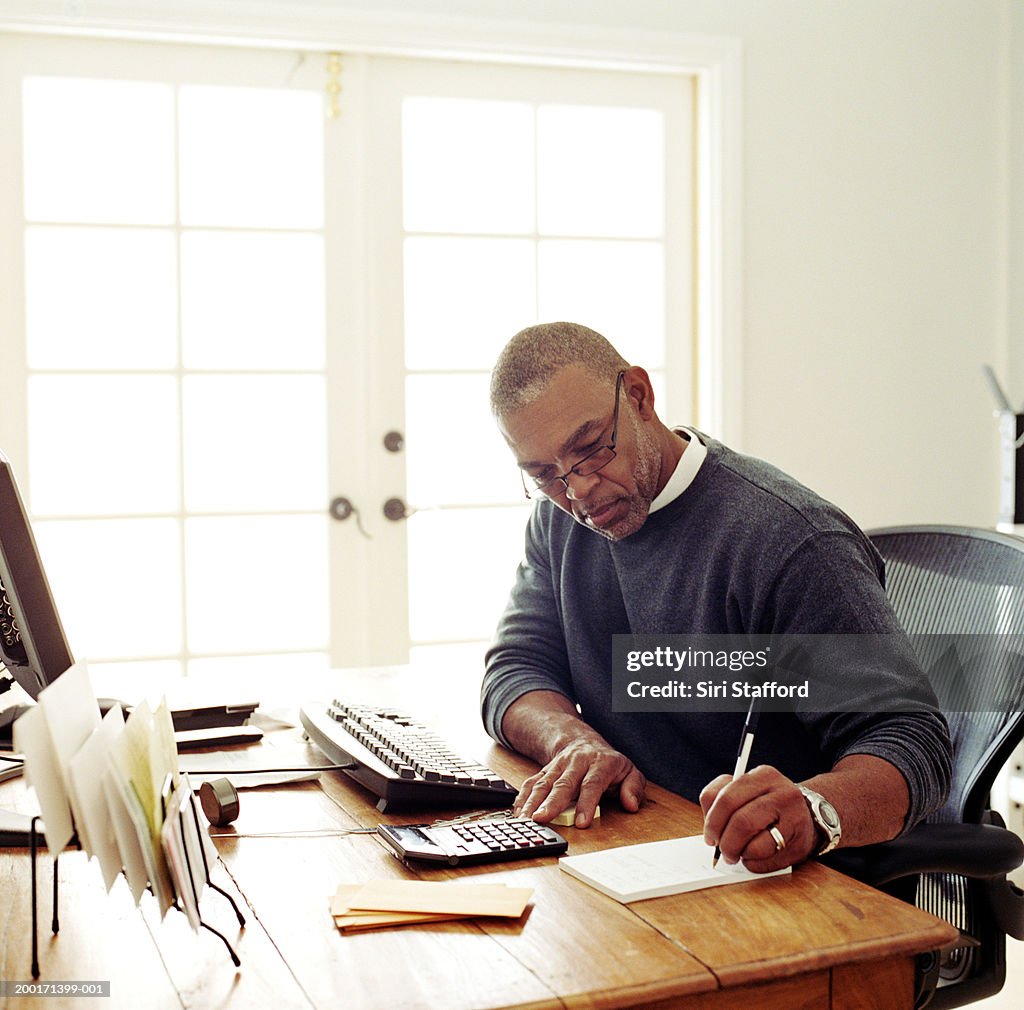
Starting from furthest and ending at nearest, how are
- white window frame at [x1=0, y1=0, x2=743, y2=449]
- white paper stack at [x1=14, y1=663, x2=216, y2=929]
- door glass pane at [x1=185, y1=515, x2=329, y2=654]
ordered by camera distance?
door glass pane at [x1=185, y1=515, x2=329, y2=654] → white window frame at [x1=0, y1=0, x2=743, y2=449] → white paper stack at [x1=14, y1=663, x2=216, y2=929]

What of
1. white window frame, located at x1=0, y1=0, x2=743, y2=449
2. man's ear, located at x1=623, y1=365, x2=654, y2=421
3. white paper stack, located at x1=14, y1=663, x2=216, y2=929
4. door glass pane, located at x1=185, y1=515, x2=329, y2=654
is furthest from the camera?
door glass pane, located at x1=185, y1=515, x2=329, y2=654

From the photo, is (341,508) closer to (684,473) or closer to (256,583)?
(256,583)

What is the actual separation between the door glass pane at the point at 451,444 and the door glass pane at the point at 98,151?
778mm

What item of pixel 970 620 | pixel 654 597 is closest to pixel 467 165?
pixel 654 597

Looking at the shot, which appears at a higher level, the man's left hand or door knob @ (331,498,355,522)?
door knob @ (331,498,355,522)

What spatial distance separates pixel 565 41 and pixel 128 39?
41.2 inches

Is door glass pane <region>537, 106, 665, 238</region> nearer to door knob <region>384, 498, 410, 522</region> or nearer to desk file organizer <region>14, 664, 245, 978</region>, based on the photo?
door knob <region>384, 498, 410, 522</region>

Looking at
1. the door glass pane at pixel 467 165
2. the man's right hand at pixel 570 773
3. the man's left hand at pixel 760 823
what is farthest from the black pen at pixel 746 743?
the door glass pane at pixel 467 165

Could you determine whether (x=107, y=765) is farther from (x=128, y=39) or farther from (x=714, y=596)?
(x=128, y=39)

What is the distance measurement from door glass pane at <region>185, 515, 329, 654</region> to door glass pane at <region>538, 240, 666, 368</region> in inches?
34.3

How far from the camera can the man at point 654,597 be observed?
1.30 metres

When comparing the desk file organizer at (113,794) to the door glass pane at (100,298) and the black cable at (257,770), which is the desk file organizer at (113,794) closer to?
the black cable at (257,770)

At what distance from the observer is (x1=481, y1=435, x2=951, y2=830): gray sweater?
132cm

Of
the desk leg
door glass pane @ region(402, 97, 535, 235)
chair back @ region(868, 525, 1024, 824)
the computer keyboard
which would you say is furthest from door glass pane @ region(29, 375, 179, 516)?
the desk leg
